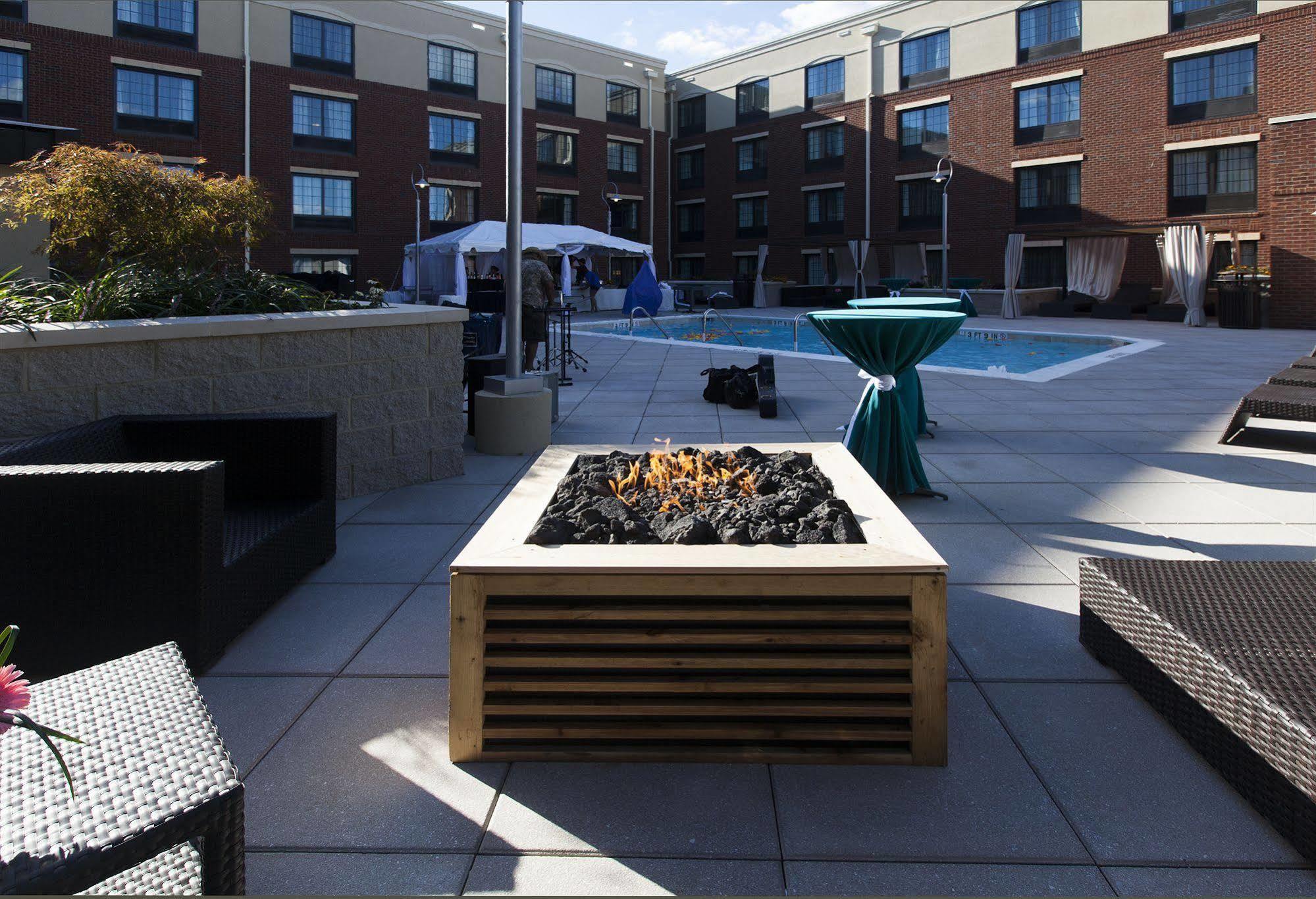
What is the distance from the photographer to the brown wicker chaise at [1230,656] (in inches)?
96.3

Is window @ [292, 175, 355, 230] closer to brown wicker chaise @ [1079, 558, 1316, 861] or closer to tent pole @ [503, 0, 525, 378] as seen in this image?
tent pole @ [503, 0, 525, 378]

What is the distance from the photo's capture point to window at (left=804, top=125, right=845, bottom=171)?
132 feet

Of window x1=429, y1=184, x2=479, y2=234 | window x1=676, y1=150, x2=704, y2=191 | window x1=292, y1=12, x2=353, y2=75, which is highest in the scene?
window x1=292, y1=12, x2=353, y2=75

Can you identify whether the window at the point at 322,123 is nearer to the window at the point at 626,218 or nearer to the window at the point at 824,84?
the window at the point at 626,218

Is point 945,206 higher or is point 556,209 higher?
point 556,209

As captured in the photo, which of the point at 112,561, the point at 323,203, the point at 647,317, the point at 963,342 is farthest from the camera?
the point at 323,203

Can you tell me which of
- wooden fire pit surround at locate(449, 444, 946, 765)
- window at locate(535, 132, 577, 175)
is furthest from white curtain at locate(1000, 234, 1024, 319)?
wooden fire pit surround at locate(449, 444, 946, 765)

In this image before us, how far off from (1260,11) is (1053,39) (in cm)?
667

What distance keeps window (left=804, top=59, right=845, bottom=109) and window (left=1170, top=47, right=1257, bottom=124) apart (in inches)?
530

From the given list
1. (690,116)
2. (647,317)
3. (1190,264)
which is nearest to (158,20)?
(647,317)

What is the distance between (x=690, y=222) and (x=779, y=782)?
152 feet

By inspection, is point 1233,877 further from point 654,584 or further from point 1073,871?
point 654,584

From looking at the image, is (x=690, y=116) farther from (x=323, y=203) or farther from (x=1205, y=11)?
(x=1205, y=11)

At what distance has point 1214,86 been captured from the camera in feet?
95.5
